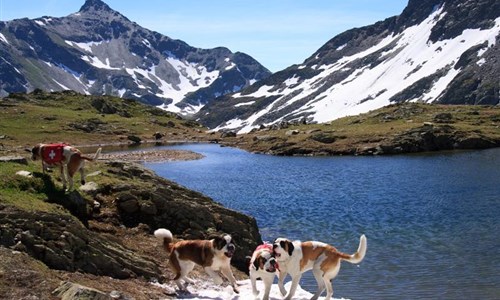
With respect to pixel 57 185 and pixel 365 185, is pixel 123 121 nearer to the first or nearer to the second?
pixel 365 185

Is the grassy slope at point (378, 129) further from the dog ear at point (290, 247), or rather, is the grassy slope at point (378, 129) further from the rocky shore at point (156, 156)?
the dog ear at point (290, 247)

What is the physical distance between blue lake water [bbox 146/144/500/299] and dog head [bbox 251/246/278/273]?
8.64 m

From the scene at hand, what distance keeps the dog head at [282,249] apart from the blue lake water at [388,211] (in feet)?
27.5

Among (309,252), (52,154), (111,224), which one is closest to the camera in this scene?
(309,252)

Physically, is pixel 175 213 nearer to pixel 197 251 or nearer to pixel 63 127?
pixel 197 251

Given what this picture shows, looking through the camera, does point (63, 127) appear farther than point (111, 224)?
Yes

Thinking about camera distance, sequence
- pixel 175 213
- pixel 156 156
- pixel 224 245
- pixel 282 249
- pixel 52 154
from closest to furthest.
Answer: pixel 282 249 → pixel 224 245 → pixel 52 154 → pixel 175 213 → pixel 156 156

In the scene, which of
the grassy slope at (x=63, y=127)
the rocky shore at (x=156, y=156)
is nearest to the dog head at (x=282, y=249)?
the rocky shore at (x=156, y=156)

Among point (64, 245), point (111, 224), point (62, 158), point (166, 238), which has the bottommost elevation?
point (111, 224)

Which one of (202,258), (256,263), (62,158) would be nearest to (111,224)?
(62,158)

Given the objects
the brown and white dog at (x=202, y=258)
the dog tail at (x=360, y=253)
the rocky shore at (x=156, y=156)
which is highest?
the dog tail at (x=360, y=253)

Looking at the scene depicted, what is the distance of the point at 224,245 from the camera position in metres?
19.1

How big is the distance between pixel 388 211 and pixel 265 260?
3277 centimetres

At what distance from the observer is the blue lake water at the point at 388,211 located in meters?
28.0
